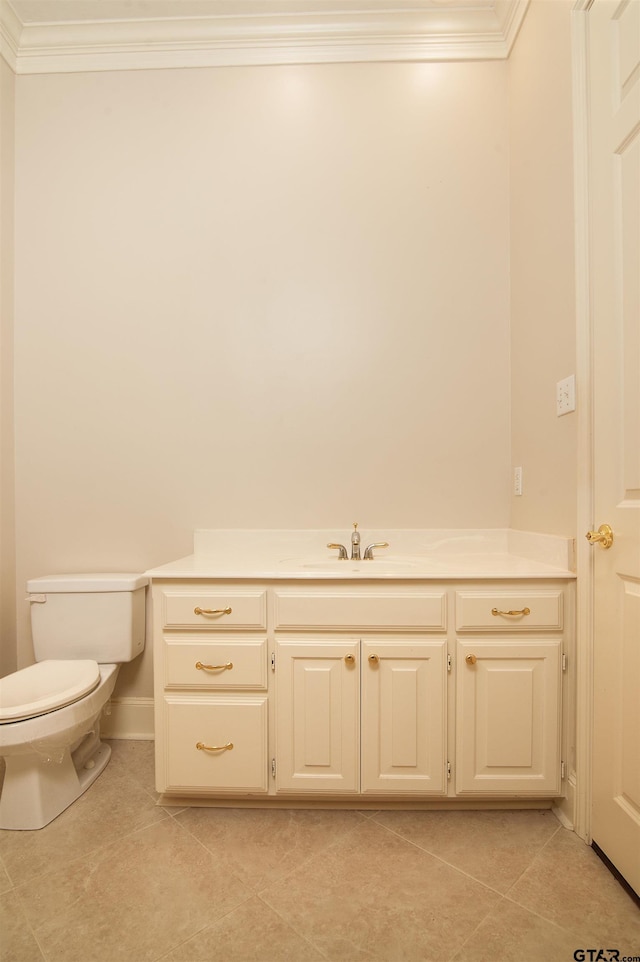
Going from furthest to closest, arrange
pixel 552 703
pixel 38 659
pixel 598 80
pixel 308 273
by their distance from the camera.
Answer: pixel 308 273 → pixel 38 659 → pixel 552 703 → pixel 598 80

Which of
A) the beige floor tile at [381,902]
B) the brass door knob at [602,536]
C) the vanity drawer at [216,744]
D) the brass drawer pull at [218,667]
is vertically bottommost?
the beige floor tile at [381,902]

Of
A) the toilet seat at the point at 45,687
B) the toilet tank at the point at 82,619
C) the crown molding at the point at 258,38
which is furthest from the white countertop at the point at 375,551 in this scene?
the crown molding at the point at 258,38

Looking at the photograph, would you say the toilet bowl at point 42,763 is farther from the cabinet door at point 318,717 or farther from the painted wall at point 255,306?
the cabinet door at point 318,717

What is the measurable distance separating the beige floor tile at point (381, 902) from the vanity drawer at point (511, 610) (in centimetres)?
67

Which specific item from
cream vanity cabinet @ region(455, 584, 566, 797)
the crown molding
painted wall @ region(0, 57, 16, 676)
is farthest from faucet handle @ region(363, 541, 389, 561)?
the crown molding

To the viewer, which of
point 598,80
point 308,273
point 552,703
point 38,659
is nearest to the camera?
point 598,80

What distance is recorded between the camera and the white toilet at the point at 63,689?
144 cm

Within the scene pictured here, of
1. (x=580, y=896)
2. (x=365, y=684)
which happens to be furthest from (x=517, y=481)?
(x=580, y=896)

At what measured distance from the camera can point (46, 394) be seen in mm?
2098

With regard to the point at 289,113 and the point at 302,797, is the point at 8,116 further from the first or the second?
the point at 302,797

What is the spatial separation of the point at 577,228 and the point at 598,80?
0.39 metres

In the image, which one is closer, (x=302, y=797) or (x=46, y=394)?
(x=302, y=797)

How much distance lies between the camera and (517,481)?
6.30 ft

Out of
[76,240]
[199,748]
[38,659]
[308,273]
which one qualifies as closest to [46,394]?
[76,240]
